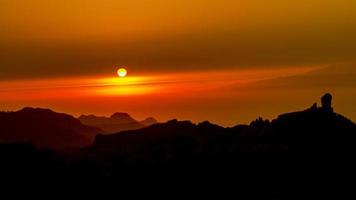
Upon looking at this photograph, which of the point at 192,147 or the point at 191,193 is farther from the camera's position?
the point at 192,147

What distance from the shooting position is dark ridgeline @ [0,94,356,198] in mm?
128375

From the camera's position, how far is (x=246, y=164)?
137500 millimetres

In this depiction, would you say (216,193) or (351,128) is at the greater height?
(351,128)

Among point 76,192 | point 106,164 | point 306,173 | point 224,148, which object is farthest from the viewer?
point 106,164

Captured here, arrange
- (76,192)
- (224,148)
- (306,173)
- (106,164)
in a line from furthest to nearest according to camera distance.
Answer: (106,164)
(224,148)
(76,192)
(306,173)

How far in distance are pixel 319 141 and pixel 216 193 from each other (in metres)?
23.5

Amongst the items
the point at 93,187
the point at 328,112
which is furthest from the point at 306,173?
the point at 93,187

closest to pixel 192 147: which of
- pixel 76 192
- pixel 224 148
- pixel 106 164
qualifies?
pixel 224 148

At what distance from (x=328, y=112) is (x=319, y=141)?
882 cm

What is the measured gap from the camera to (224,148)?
148m

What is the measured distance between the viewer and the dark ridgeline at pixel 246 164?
128375 mm

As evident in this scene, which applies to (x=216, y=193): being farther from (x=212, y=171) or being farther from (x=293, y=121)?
(x=293, y=121)

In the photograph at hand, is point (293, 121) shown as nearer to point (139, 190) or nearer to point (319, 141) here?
point (319, 141)

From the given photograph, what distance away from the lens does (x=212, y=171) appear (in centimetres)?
13988
